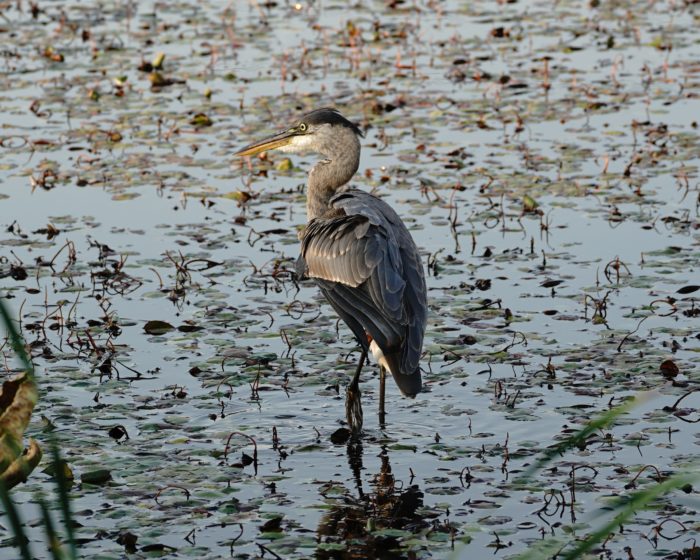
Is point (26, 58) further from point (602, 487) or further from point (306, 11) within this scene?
point (602, 487)

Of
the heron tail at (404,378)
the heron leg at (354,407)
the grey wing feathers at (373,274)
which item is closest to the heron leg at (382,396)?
the heron leg at (354,407)

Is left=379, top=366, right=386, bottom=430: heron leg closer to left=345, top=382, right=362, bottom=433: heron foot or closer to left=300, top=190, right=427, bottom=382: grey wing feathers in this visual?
left=345, top=382, right=362, bottom=433: heron foot

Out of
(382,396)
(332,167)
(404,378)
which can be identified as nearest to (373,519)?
(404,378)

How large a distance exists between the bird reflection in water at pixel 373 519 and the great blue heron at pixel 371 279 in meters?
0.46

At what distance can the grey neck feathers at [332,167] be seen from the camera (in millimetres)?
7641

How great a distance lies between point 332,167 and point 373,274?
1.43 metres

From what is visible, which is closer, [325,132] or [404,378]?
[404,378]

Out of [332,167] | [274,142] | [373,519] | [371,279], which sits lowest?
[373,519]

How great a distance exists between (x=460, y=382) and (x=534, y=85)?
20.9ft

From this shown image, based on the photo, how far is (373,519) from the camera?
5438mm

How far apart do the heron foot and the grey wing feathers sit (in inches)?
10.8

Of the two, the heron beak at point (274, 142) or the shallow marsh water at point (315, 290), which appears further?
the heron beak at point (274, 142)

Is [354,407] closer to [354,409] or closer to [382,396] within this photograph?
[354,409]

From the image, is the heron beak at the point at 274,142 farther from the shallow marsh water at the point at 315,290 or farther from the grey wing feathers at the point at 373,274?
the grey wing feathers at the point at 373,274
